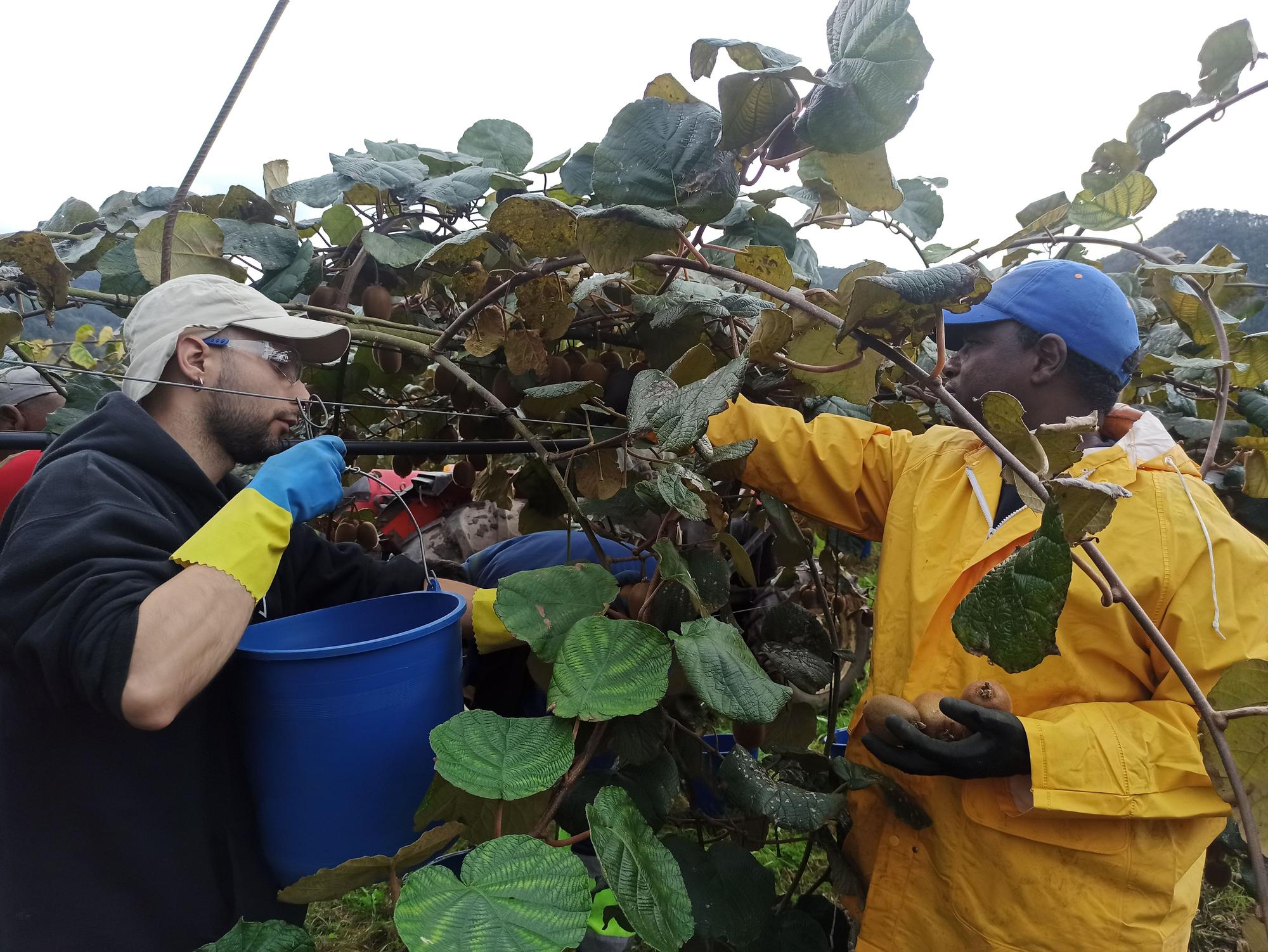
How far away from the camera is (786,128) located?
0.88 meters

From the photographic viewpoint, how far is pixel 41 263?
1.32 m

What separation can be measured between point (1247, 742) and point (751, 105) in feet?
2.67

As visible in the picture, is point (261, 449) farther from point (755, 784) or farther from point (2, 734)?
point (755, 784)

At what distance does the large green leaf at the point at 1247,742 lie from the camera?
71cm

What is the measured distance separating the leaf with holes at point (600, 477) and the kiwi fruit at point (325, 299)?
57cm

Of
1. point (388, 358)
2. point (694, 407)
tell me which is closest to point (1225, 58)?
point (694, 407)

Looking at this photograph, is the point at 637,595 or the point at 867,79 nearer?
the point at 867,79

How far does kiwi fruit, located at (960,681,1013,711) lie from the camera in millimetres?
1028

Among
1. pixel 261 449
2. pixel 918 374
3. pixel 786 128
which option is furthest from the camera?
pixel 261 449

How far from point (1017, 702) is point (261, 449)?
125cm

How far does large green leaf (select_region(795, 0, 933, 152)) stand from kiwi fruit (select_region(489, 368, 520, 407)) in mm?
649

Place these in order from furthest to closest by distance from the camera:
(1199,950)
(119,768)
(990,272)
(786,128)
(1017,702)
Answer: (1199,950)
(990,272)
(1017,702)
(119,768)
(786,128)

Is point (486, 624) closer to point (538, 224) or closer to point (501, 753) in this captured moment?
point (501, 753)

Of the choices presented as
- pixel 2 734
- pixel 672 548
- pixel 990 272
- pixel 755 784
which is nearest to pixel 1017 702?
pixel 755 784
